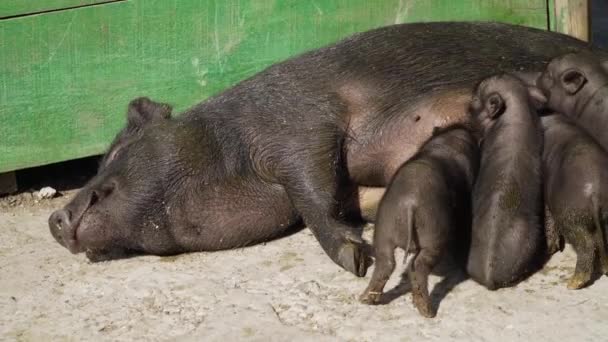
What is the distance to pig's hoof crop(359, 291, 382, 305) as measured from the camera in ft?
14.2

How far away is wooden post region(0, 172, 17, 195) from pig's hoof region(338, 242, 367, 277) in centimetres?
238

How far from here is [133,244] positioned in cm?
516

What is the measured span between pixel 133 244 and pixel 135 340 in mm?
910

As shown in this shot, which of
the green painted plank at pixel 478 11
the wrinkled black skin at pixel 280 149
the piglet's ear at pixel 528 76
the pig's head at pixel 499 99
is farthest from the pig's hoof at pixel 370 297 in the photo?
the green painted plank at pixel 478 11

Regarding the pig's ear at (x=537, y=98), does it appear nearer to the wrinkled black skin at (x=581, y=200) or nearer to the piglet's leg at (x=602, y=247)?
Answer: the wrinkled black skin at (x=581, y=200)

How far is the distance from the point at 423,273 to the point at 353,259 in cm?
53

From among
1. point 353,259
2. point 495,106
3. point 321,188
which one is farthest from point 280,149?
point 495,106

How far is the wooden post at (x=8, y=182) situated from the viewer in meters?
6.23

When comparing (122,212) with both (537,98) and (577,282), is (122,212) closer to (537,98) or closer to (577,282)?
(537,98)

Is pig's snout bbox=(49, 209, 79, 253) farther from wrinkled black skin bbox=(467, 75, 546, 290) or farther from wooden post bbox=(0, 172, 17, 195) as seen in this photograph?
wrinkled black skin bbox=(467, 75, 546, 290)

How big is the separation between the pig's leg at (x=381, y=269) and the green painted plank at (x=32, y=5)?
244 centimetres

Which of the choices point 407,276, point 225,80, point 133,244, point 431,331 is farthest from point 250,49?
point 431,331

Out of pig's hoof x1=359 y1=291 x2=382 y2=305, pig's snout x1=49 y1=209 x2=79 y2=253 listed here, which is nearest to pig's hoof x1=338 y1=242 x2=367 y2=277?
pig's hoof x1=359 y1=291 x2=382 y2=305

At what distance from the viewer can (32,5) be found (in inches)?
227
